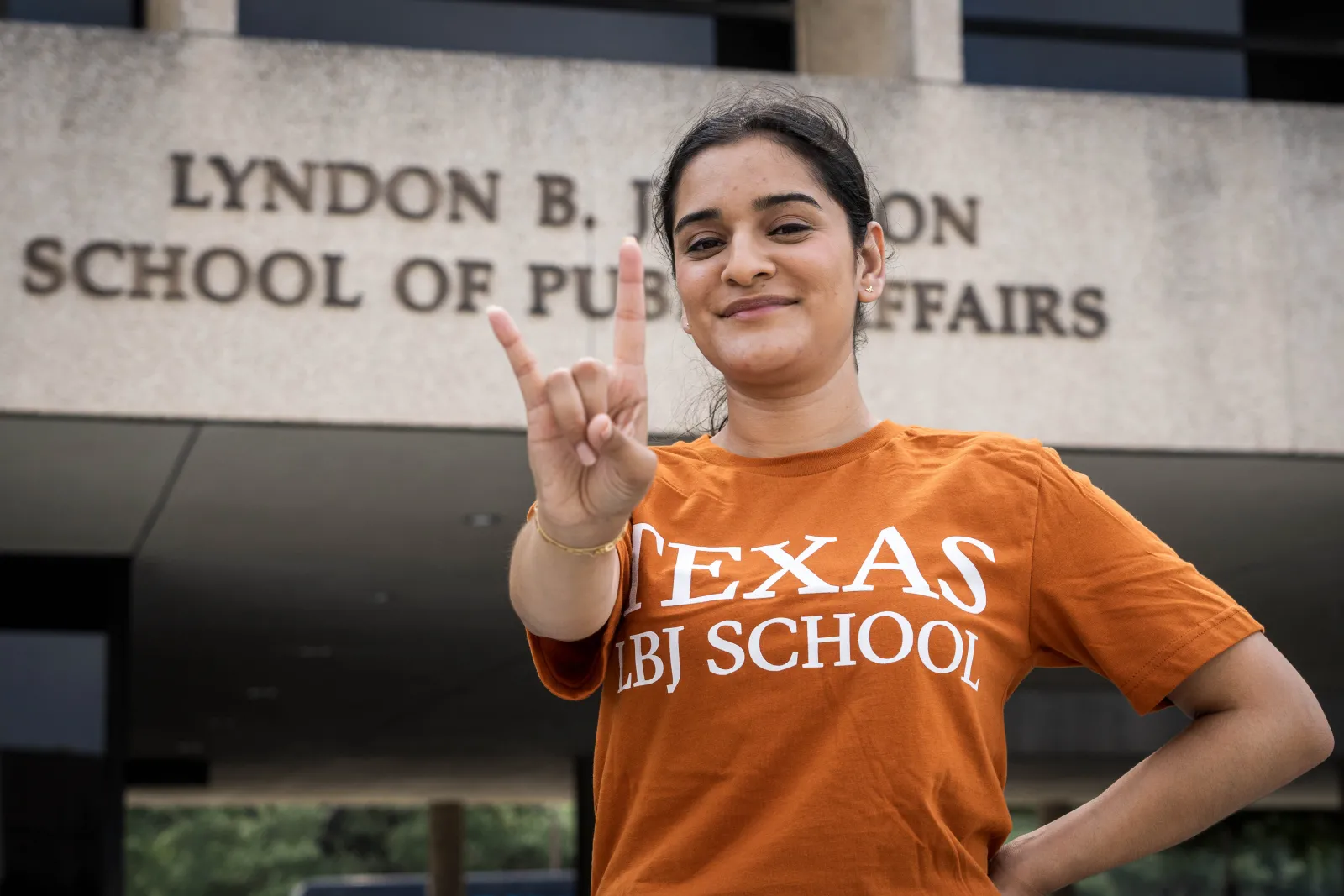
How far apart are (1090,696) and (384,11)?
884cm

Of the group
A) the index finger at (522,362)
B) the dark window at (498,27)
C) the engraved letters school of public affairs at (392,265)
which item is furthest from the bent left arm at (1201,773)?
the dark window at (498,27)

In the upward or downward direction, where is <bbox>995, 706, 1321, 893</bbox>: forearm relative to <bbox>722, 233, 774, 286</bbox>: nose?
downward

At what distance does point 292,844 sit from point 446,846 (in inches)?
805

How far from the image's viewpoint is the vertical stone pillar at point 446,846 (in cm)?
2452

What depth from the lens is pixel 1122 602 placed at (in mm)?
1867

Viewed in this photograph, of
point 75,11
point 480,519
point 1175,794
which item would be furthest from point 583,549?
point 480,519

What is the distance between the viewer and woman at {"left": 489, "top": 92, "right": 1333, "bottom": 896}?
1.69 metres

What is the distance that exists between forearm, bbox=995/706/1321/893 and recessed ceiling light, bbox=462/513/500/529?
6573mm

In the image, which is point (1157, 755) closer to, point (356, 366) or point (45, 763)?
point (356, 366)

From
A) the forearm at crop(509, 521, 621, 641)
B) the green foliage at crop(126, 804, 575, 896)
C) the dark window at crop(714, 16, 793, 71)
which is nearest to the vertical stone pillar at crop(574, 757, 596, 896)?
the dark window at crop(714, 16, 793, 71)

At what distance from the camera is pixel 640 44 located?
800 cm

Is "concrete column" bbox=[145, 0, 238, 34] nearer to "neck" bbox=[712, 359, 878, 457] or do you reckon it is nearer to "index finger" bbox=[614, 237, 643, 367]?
"neck" bbox=[712, 359, 878, 457]

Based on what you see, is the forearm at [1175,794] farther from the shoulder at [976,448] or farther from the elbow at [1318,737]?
the shoulder at [976,448]

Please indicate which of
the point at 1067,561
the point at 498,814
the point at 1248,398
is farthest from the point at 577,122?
the point at 498,814
